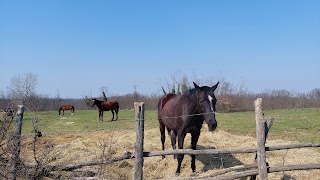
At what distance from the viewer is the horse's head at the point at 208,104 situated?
607 cm

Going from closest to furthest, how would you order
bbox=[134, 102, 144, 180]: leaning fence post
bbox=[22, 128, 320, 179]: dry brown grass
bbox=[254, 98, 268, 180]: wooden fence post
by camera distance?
1. bbox=[134, 102, 144, 180]: leaning fence post
2. bbox=[254, 98, 268, 180]: wooden fence post
3. bbox=[22, 128, 320, 179]: dry brown grass

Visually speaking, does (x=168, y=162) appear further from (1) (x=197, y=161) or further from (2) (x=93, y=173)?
(2) (x=93, y=173)

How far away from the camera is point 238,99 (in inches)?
1454

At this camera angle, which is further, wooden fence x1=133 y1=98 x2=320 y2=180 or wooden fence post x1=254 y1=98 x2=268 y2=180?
wooden fence post x1=254 y1=98 x2=268 y2=180

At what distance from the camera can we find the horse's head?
607 centimetres

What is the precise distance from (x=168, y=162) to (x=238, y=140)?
352 centimetres

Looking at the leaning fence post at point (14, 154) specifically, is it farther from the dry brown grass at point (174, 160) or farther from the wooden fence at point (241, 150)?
the wooden fence at point (241, 150)

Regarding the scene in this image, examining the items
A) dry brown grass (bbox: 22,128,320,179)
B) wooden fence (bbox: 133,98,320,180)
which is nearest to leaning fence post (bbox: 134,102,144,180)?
wooden fence (bbox: 133,98,320,180)

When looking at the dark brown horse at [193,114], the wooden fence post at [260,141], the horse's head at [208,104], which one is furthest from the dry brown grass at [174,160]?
the wooden fence post at [260,141]

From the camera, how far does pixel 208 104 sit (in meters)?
6.25

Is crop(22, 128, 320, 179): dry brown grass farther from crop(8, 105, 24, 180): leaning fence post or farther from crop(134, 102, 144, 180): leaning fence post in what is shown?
crop(8, 105, 24, 180): leaning fence post

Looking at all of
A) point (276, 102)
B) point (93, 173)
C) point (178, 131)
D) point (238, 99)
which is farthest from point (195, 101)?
point (276, 102)

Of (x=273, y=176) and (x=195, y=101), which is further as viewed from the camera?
(x=195, y=101)

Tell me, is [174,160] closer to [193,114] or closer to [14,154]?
[193,114]
